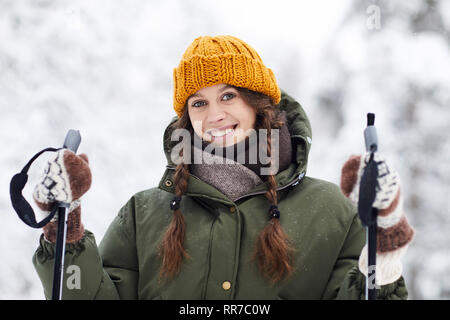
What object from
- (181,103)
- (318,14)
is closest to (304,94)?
(318,14)

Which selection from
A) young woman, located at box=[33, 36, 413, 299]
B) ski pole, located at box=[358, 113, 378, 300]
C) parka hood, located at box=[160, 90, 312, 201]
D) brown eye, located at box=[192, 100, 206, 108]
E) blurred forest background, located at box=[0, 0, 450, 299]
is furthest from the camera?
blurred forest background, located at box=[0, 0, 450, 299]

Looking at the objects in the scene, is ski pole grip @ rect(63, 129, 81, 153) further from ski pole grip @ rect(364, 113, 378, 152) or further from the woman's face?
ski pole grip @ rect(364, 113, 378, 152)

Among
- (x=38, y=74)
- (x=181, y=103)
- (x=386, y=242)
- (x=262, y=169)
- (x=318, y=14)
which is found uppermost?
(x=318, y=14)

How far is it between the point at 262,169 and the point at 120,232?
0.65 m

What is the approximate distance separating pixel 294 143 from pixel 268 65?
2.23 metres

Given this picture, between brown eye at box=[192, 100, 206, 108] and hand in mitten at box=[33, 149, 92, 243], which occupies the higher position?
brown eye at box=[192, 100, 206, 108]

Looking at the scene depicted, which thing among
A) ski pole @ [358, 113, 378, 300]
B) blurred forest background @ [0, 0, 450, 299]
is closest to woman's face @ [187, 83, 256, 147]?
ski pole @ [358, 113, 378, 300]

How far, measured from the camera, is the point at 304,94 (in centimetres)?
452

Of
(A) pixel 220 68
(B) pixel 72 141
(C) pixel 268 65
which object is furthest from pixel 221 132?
(C) pixel 268 65

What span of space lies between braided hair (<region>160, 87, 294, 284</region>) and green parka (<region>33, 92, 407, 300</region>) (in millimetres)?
30

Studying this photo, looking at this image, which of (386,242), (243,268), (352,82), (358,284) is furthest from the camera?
(352,82)

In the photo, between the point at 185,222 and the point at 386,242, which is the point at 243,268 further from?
the point at 386,242

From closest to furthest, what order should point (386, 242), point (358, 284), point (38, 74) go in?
point (386, 242) < point (358, 284) < point (38, 74)

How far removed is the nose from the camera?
2.04 m
